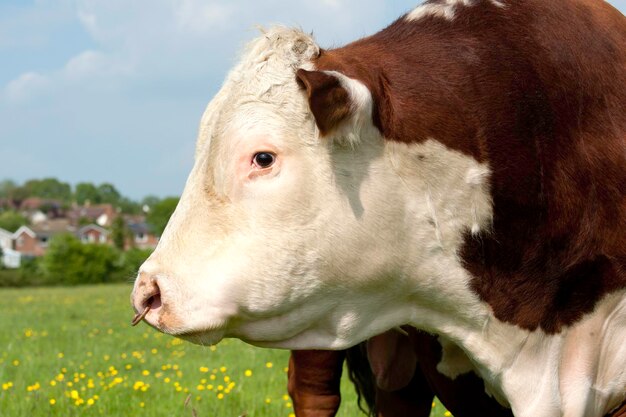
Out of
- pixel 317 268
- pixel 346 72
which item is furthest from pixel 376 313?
pixel 346 72

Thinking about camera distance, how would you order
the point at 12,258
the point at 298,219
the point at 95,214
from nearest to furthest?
1. the point at 298,219
2. the point at 12,258
3. the point at 95,214

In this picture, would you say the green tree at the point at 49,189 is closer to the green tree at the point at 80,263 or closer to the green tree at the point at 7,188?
the green tree at the point at 7,188

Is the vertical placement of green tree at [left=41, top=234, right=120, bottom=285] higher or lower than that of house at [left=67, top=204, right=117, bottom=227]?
higher

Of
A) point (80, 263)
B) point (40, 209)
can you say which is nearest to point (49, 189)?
point (40, 209)

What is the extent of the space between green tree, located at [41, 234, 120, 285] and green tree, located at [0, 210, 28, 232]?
77.1m

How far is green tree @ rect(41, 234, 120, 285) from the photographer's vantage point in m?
64.7

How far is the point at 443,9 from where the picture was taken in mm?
3488

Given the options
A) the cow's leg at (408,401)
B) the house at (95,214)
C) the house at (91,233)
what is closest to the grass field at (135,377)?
the cow's leg at (408,401)

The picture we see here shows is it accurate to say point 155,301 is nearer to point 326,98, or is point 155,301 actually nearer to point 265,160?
point 265,160

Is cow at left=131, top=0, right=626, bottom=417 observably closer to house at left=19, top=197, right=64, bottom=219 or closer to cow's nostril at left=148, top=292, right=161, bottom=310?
cow's nostril at left=148, top=292, right=161, bottom=310

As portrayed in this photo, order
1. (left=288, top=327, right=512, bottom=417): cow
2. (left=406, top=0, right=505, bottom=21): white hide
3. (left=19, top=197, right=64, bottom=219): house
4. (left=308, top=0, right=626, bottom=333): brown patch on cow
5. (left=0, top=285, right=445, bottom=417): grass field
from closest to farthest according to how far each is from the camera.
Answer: (left=308, top=0, right=626, bottom=333): brown patch on cow < (left=406, top=0, right=505, bottom=21): white hide < (left=288, top=327, right=512, bottom=417): cow < (left=0, top=285, right=445, bottom=417): grass field < (left=19, top=197, right=64, bottom=219): house

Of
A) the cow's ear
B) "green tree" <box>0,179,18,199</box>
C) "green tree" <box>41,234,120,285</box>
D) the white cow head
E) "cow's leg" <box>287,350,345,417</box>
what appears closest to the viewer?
the cow's ear

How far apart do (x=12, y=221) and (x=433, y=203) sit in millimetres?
145713

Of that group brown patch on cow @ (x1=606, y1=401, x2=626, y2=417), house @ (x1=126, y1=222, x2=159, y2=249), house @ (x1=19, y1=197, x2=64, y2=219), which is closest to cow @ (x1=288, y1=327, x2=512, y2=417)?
brown patch on cow @ (x1=606, y1=401, x2=626, y2=417)
